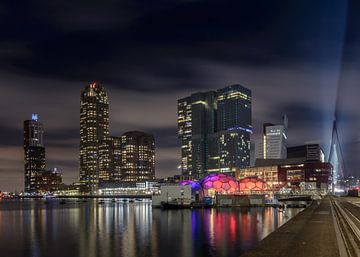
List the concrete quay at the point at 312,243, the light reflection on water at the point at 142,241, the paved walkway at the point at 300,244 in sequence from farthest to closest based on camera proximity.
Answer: the light reflection on water at the point at 142,241 < the paved walkway at the point at 300,244 < the concrete quay at the point at 312,243

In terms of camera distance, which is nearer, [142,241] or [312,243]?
[312,243]

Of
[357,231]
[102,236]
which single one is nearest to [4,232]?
[102,236]

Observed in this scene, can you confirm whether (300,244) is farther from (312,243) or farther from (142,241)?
(142,241)

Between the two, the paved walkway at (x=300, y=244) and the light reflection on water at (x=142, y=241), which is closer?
the paved walkway at (x=300, y=244)

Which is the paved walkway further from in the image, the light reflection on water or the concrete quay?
the light reflection on water

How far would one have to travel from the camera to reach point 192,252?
Result: 6638 cm

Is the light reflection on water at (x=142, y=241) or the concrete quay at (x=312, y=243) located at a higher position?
the concrete quay at (x=312, y=243)

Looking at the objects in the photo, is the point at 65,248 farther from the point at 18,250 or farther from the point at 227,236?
the point at 227,236

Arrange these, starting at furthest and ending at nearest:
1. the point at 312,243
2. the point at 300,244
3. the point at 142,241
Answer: the point at 142,241
the point at 300,244
the point at 312,243

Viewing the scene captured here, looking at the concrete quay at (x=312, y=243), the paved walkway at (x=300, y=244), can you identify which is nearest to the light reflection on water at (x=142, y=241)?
the paved walkway at (x=300, y=244)

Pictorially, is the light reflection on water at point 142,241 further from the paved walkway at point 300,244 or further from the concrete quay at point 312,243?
the concrete quay at point 312,243

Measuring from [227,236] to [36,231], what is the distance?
160 feet

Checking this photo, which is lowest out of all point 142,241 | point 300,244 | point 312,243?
point 142,241

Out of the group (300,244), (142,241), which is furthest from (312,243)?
(142,241)
